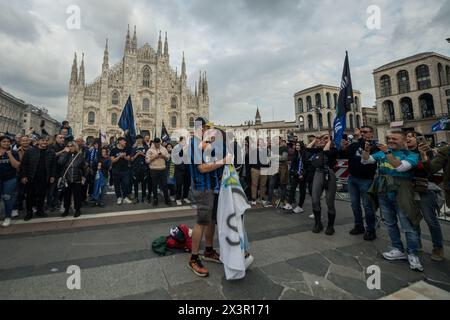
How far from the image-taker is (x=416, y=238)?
2.95m

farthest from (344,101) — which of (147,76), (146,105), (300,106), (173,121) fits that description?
(300,106)

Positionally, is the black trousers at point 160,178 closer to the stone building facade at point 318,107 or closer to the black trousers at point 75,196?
the black trousers at point 75,196

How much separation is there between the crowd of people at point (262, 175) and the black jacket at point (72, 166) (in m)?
0.02

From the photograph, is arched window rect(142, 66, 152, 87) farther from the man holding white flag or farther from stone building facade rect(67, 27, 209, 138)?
the man holding white flag

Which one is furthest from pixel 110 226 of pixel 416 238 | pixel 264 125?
pixel 264 125

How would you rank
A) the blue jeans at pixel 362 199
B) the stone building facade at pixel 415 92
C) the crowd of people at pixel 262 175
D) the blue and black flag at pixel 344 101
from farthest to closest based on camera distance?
the stone building facade at pixel 415 92
the blue and black flag at pixel 344 101
the blue jeans at pixel 362 199
the crowd of people at pixel 262 175

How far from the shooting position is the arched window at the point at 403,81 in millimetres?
34219

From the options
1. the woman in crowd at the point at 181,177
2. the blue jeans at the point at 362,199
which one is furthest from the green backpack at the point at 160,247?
the blue jeans at the point at 362,199

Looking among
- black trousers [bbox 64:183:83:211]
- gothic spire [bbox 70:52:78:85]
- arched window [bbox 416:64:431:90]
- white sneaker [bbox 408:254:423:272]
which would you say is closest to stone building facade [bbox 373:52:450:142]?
arched window [bbox 416:64:431:90]

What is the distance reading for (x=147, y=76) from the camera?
4512 centimetres

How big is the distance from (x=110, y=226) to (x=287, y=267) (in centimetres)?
375

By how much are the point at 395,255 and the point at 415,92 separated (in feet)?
139

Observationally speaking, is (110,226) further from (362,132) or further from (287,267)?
(362,132)

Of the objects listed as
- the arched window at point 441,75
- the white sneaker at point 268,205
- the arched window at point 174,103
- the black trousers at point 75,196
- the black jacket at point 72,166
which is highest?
the arched window at point 174,103
